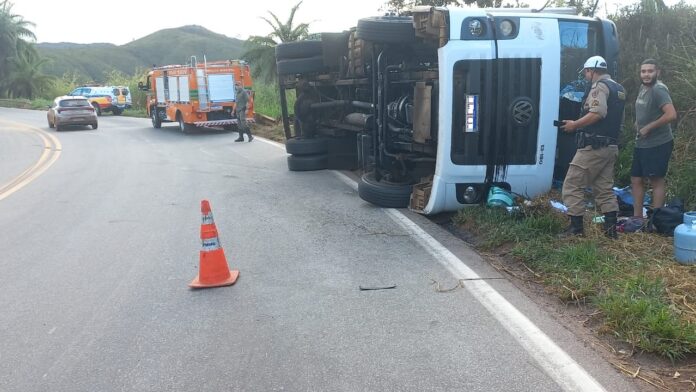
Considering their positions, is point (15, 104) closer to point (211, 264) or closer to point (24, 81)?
point (24, 81)

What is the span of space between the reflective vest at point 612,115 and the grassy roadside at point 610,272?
3.16 ft

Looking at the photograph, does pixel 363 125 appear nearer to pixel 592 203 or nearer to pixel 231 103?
pixel 592 203

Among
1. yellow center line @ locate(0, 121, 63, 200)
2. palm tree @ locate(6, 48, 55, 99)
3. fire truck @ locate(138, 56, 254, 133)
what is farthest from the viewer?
palm tree @ locate(6, 48, 55, 99)

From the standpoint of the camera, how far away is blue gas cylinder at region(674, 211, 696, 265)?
4.82m

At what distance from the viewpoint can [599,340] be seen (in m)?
3.79

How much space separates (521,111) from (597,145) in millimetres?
1012

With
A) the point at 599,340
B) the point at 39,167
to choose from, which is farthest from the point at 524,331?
the point at 39,167

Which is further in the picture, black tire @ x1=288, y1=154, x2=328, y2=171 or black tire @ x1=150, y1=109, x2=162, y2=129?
black tire @ x1=150, y1=109, x2=162, y2=129

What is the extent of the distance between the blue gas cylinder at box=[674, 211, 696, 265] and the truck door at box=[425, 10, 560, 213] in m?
1.91

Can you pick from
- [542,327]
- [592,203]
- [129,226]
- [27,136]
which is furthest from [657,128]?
[27,136]

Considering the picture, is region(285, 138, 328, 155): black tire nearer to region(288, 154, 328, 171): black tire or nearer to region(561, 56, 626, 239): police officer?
region(288, 154, 328, 171): black tire

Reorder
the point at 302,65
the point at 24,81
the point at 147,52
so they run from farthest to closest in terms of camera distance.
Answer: the point at 147,52 < the point at 24,81 < the point at 302,65

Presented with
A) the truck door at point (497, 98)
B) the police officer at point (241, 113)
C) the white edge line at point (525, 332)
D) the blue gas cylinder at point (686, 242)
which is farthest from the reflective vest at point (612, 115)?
the police officer at point (241, 113)

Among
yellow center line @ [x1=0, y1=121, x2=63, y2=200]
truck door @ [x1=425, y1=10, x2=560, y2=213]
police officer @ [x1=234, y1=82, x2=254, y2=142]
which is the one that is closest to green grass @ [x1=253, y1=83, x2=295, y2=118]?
police officer @ [x1=234, y1=82, x2=254, y2=142]
